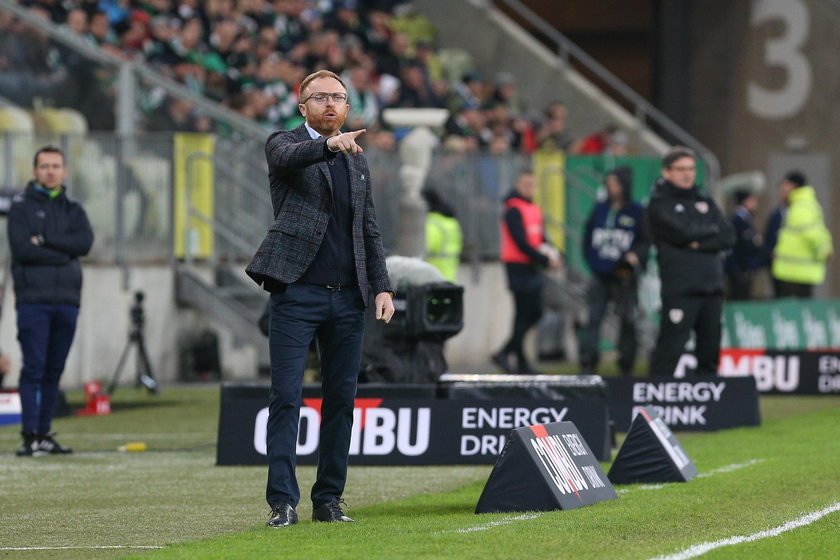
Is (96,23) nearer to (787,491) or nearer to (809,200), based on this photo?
(809,200)

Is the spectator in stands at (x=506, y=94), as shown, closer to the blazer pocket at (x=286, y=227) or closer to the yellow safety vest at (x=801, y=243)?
the yellow safety vest at (x=801, y=243)

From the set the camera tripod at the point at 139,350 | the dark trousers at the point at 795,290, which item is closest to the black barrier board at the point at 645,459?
the camera tripod at the point at 139,350

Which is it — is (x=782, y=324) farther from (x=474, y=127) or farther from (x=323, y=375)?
(x=323, y=375)

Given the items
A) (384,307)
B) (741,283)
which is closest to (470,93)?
(741,283)

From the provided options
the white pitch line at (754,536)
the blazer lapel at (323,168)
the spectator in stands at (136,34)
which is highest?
the spectator in stands at (136,34)

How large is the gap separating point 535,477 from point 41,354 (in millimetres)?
5506

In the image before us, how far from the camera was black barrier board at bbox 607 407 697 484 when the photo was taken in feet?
37.3

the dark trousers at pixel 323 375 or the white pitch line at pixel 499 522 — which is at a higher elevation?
the dark trousers at pixel 323 375

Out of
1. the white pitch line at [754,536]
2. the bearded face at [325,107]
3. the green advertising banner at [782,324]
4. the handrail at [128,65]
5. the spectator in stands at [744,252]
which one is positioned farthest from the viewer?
the spectator in stands at [744,252]

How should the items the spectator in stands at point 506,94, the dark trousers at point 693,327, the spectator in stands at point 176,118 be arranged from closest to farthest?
the dark trousers at point 693,327 < the spectator in stands at point 176,118 < the spectator in stands at point 506,94

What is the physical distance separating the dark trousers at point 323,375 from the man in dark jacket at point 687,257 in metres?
6.48

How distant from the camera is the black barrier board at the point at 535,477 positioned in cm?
976

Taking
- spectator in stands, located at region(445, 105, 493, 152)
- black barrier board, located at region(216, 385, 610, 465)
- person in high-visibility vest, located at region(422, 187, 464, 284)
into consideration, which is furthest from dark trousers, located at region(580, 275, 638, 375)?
black barrier board, located at region(216, 385, 610, 465)

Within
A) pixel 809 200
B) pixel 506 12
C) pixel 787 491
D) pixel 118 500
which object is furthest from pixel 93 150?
pixel 506 12
